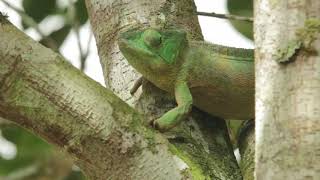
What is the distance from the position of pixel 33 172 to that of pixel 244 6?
1002 mm

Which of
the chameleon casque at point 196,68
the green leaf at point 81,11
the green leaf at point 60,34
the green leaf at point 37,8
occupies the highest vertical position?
the chameleon casque at point 196,68

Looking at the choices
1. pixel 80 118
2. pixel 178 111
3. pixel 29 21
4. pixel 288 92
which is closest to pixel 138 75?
pixel 178 111

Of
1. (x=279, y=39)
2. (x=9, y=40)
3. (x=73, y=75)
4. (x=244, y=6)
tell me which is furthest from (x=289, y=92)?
(x=244, y=6)

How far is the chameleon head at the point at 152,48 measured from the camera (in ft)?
6.50

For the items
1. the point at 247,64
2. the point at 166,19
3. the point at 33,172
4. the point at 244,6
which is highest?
the point at 166,19

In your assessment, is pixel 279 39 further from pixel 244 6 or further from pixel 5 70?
pixel 244 6

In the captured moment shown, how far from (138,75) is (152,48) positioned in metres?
0.09

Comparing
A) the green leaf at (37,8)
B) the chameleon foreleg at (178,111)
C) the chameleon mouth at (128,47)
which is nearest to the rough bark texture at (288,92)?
the chameleon foreleg at (178,111)

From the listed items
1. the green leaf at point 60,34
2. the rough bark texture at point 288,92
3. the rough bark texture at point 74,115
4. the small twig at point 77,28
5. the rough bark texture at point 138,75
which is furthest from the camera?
the green leaf at point 60,34

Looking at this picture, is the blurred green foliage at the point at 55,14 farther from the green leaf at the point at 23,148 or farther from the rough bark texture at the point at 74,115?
the rough bark texture at the point at 74,115

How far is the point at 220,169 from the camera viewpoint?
69.2 inches

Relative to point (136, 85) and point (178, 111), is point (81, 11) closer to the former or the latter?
point (136, 85)

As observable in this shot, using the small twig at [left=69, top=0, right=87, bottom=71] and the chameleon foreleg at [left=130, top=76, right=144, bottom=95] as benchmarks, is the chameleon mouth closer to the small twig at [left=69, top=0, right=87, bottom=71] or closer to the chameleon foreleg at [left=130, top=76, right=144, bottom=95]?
the chameleon foreleg at [left=130, top=76, right=144, bottom=95]

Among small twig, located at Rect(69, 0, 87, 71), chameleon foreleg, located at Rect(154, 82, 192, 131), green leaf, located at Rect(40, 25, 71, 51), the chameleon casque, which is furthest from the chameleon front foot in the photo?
green leaf, located at Rect(40, 25, 71, 51)
